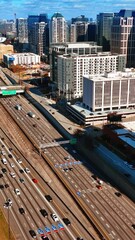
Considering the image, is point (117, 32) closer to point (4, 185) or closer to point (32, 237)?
point (4, 185)

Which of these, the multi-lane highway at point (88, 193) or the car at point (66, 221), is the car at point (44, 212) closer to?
the multi-lane highway at point (88, 193)

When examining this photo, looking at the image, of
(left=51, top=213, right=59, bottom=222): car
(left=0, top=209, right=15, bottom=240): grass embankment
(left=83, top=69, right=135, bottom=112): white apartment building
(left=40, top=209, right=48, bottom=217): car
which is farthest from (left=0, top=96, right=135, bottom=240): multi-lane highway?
(left=83, top=69, right=135, bottom=112): white apartment building

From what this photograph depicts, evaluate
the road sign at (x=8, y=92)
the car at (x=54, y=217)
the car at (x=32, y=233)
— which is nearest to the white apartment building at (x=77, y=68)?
the road sign at (x=8, y=92)

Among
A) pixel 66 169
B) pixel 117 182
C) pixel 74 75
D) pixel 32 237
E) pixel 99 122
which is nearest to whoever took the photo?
pixel 32 237

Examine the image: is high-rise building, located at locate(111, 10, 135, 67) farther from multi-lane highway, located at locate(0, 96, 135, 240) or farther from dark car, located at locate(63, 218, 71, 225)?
dark car, located at locate(63, 218, 71, 225)

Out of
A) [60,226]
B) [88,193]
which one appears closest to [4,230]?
[60,226]

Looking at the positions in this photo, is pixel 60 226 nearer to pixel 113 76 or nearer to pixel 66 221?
pixel 66 221

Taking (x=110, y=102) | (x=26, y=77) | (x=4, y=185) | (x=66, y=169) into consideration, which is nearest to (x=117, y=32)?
(x=26, y=77)

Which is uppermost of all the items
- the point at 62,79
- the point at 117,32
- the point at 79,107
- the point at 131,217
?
the point at 117,32
